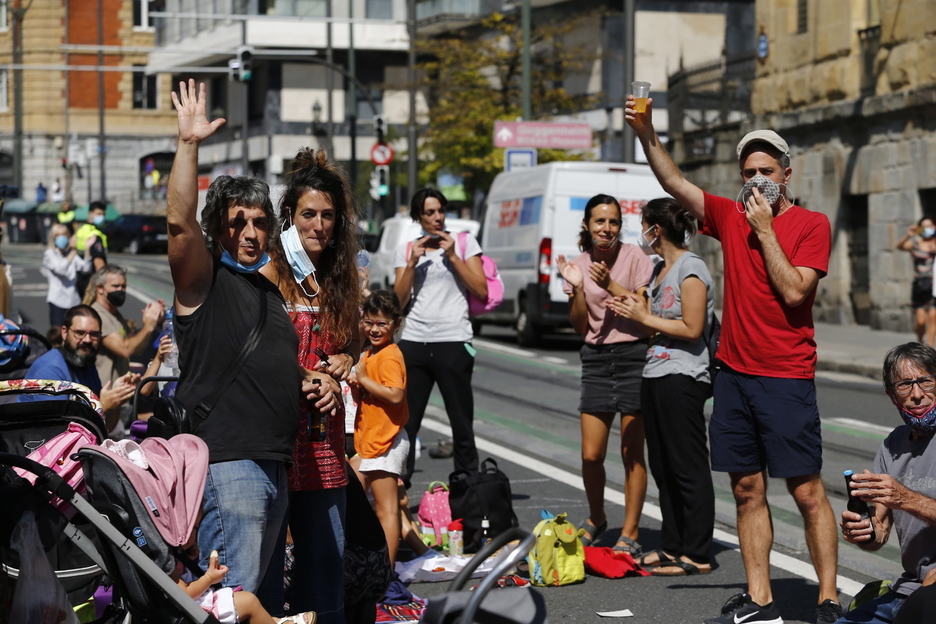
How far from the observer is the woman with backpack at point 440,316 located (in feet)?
26.9

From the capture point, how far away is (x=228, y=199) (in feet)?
14.3

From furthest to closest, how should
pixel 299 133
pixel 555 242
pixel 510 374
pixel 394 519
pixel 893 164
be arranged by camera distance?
pixel 299 133, pixel 893 164, pixel 555 242, pixel 510 374, pixel 394 519

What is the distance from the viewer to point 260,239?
4.39m

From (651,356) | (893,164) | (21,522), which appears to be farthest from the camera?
(893,164)

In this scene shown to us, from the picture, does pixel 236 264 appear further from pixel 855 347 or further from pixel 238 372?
pixel 855 347

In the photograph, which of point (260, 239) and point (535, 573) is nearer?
point (260, 239)

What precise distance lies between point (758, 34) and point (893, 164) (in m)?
5.78

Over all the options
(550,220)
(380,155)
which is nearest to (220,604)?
(550,220)

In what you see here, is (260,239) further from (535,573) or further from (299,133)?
(299,133)

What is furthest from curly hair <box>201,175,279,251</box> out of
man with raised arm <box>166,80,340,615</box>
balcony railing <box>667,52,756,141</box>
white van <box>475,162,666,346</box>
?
balcony railing <box>667,52,756,141</box>

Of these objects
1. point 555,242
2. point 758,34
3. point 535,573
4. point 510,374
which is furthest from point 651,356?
point 758,34

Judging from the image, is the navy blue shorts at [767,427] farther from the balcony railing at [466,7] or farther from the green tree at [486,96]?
the balcony railing at [466,7]

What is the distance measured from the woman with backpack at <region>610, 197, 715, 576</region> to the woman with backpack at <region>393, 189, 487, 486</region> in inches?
57.3

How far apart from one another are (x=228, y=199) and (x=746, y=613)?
2.78 m
